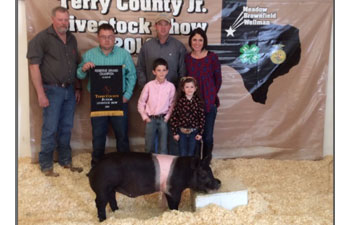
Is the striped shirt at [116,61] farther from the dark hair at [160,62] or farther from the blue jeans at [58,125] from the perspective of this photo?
the dark hair at [160,62]

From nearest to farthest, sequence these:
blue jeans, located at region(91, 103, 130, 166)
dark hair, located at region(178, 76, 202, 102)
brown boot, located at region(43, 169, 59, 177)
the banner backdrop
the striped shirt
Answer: dark hair, located at region(178, 76, 202, 102)
the striped shirt
blue jeans, located at region(91, 103, 130, 166)
brown boot, located at region(43, 169, 59, 177)
the banner backdrop

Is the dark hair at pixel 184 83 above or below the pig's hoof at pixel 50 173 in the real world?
above

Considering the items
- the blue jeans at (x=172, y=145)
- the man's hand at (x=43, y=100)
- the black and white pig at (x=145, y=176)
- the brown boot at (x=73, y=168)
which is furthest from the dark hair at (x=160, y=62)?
the brown boot at (x=73, y=168)

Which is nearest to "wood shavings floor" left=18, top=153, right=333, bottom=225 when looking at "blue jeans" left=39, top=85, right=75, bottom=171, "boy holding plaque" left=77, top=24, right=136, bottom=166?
"blue jeans" left=39, top=85, right=75, bottom=171

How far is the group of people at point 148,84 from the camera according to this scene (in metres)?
3.85

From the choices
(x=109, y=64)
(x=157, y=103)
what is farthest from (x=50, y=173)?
(x=157, y=103)

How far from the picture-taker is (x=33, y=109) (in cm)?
464

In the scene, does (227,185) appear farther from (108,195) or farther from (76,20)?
(76,20)

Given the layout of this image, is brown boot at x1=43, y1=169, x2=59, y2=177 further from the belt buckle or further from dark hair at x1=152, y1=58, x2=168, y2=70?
dark hair at x1=152, y1=58, x2=168, y2=70

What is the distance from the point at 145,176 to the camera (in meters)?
3.25

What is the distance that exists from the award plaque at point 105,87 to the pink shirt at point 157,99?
341mm

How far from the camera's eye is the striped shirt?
13.4 ft

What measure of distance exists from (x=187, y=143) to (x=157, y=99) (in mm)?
598

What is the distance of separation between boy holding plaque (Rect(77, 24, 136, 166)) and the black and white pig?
3.21 feet
